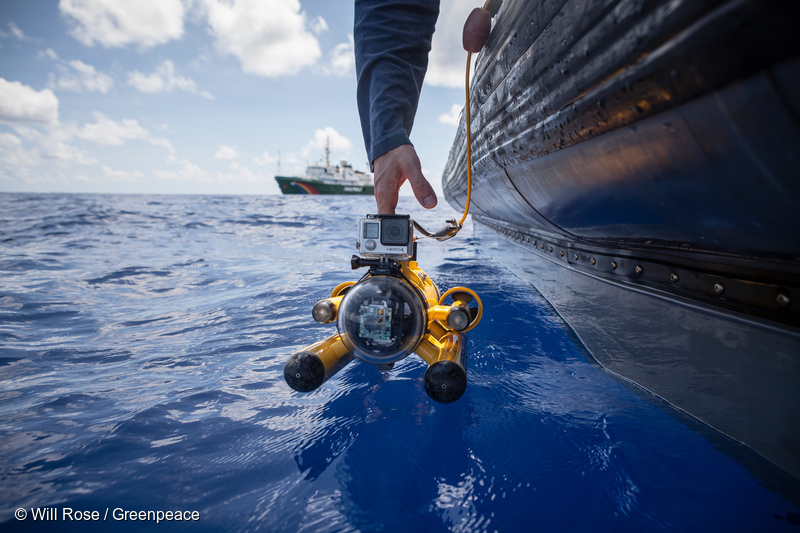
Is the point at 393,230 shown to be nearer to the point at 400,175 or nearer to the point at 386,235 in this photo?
the point at 386,235

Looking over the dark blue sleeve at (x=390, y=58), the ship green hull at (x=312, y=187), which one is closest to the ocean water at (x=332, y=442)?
the dark blue sleeve at (x=390, y=58)

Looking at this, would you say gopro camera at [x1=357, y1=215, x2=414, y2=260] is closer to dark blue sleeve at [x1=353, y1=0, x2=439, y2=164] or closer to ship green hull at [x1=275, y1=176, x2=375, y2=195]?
dark blue sleeve at [x1=353, y1=0, x2=439, y2=164]

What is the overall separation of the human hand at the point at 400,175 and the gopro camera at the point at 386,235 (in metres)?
0.10

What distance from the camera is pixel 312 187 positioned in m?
41.1

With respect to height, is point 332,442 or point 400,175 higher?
point 400,175

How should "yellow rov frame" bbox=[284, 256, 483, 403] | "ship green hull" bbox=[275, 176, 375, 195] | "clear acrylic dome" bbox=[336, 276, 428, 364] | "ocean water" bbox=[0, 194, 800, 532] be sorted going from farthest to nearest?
"ship green hull" bbox=[275, 176, 375, 195] < "clear acrylic dome" bbox=[336, 276, 428, 364] < "yellow rov frame" bbox=[284, 256, 483, 403] < "ocean water" bbox=[0, 194, 800, 532]

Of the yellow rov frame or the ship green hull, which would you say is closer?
the yellow rov frame

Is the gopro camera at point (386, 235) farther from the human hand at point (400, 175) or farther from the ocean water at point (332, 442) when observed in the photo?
the ocean water at point (332, 442)

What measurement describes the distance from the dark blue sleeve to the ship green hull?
4080 cm

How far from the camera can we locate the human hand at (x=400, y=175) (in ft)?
4.21

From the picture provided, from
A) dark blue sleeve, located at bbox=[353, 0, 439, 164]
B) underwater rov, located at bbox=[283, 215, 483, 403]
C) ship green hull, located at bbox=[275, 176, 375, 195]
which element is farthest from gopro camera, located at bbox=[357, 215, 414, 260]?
ship green hull, located at bbox=[275, 176, 375, 195]

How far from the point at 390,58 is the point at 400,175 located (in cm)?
44

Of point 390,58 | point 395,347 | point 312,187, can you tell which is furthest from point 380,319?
point 312,187

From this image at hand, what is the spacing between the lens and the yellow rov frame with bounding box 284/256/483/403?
115 centimetres
